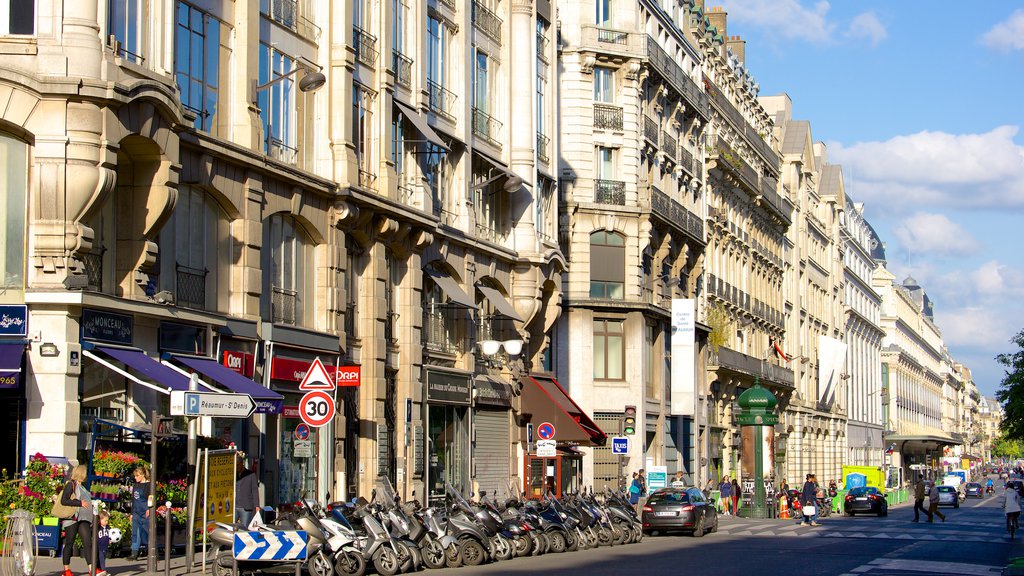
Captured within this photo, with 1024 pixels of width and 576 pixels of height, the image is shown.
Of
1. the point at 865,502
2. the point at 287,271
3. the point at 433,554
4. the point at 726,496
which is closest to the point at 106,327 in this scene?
the point at 433,554

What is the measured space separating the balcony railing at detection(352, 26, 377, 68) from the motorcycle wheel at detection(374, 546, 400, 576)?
1374 centimetres

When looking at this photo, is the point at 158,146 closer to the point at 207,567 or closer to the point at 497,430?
the point at 207,567

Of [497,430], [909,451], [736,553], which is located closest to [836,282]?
[909,451]

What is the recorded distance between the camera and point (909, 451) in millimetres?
142625

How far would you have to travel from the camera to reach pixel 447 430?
38469mm

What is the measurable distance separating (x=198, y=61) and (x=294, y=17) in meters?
4.27

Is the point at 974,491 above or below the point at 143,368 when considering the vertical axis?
below

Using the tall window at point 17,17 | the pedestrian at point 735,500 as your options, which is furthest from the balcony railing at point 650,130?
the tall window at point 17,17

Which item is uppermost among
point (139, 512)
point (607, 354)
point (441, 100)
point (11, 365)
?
point (441, 100)

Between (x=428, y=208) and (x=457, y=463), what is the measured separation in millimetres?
7164

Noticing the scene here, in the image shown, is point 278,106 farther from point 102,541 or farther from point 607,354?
point 607,354

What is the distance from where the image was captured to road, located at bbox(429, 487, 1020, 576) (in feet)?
78.7

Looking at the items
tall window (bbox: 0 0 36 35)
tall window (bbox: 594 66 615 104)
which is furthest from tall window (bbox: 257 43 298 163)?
tall window (bbox: 594 66 615 104)

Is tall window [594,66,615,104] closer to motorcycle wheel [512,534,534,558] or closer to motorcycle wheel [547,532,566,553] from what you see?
motorcycle wheel [547,532,566,553]
